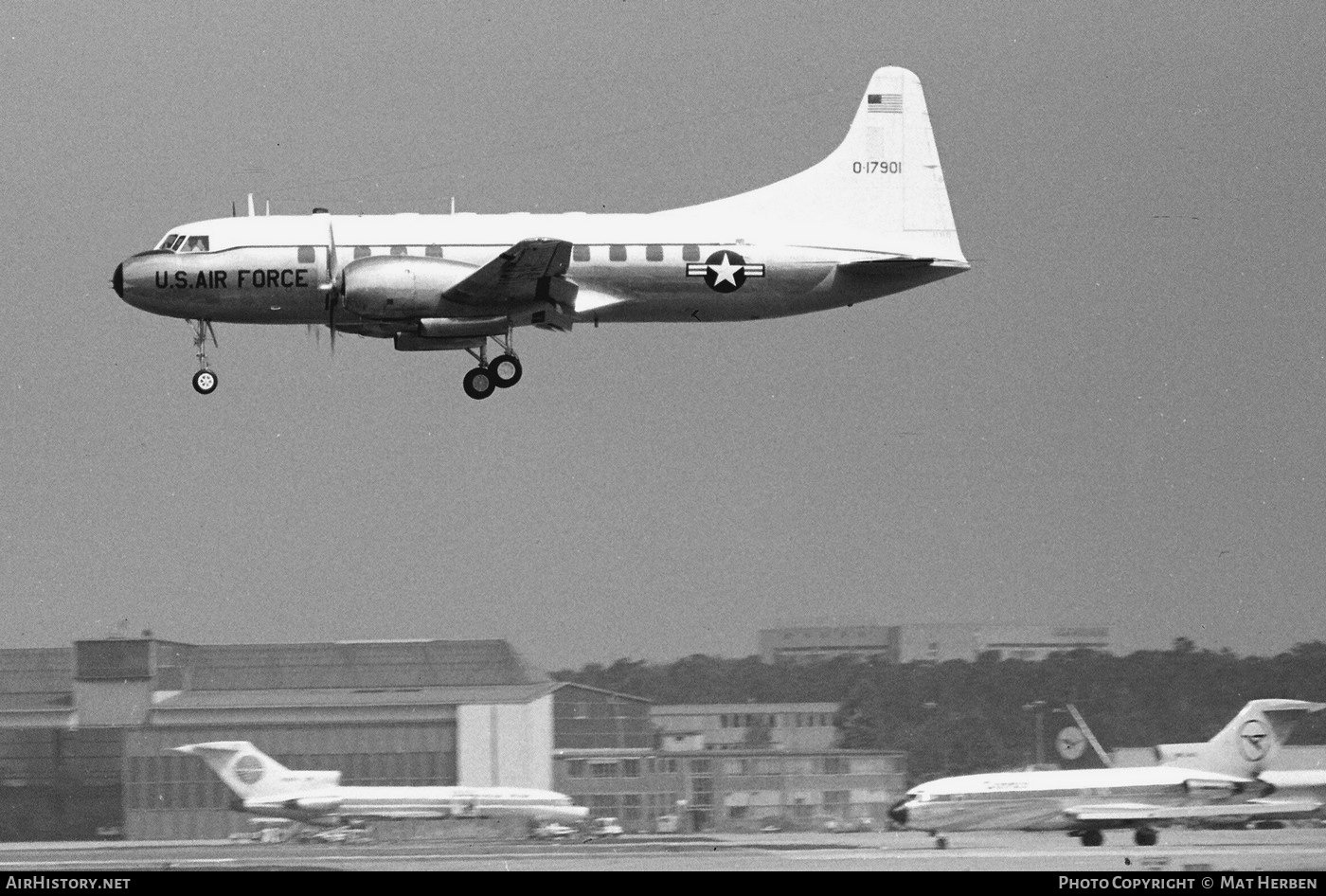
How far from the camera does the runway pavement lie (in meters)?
22.5

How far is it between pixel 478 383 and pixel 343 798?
271 inches

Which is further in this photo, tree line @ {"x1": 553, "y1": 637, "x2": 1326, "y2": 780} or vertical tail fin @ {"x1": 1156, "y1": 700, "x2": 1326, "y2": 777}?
tree line @ {"x1": 553, "y1": 637, "x2": 1326, "y2": 780}

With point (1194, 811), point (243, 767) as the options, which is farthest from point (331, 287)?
point (1194, 811)

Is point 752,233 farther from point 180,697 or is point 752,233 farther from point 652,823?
point 180,697

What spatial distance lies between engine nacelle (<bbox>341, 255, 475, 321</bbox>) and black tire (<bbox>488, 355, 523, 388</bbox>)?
1.55m

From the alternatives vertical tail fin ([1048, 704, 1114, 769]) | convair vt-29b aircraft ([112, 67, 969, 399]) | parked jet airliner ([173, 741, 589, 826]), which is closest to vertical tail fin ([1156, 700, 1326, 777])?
vertical tail fin ([1048, 704, 1114, 769])

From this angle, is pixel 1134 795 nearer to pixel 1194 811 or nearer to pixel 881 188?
pixel 1194 811

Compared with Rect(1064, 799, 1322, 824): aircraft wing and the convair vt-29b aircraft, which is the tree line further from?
the convair vt-29b aircraft

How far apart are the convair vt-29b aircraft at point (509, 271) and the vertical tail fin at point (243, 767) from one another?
5.94 metres

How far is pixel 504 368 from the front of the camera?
91.3 ft

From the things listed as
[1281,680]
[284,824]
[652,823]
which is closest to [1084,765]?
[1281,680]

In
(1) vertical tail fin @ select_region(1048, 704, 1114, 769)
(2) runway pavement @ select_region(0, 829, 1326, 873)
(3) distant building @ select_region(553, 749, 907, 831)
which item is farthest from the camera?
(1) vertical tail fin @ select_region(1048, 704, 1114, 769)

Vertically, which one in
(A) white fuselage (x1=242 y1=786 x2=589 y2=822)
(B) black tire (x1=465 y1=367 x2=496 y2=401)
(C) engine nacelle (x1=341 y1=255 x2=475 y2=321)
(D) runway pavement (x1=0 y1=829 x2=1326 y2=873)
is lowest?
(D) runway pavement (x1=0 y1=829 x2=1326 y2=873)
